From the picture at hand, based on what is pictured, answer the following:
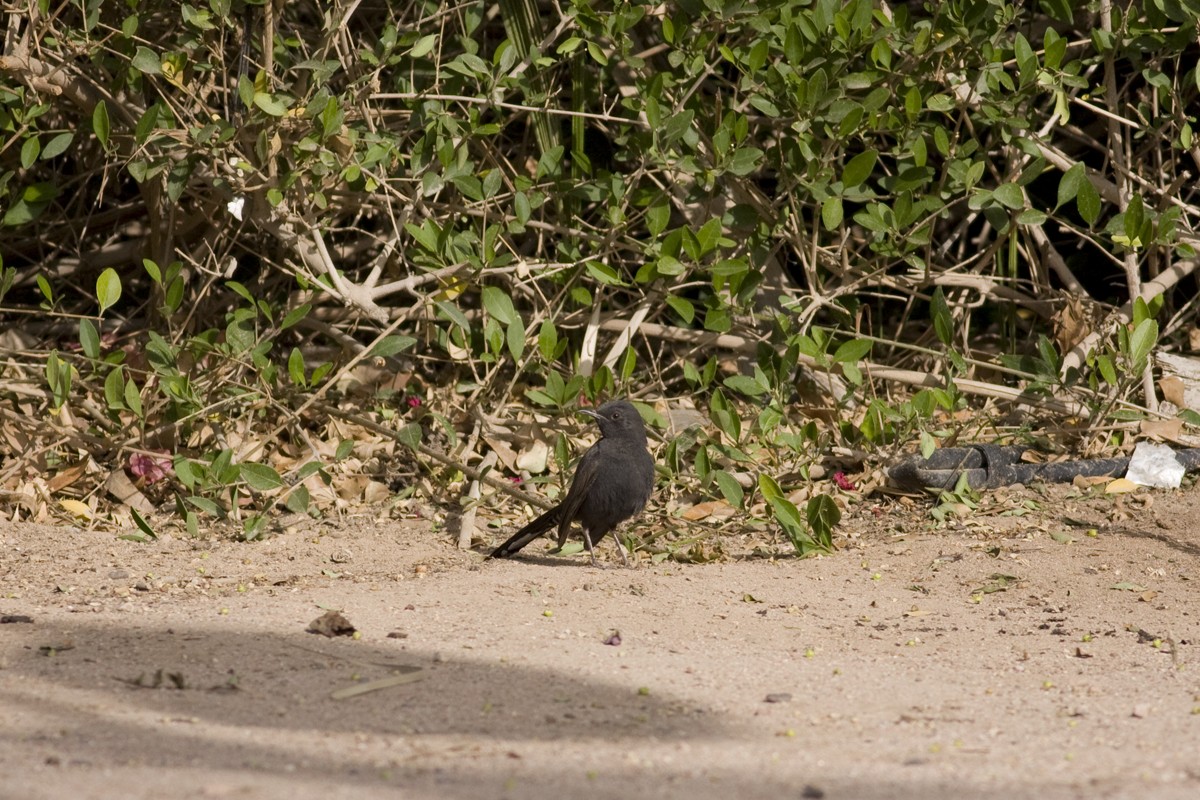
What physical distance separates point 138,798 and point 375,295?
12.0 ft

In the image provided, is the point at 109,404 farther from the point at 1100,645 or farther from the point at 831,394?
the point at 1100,645

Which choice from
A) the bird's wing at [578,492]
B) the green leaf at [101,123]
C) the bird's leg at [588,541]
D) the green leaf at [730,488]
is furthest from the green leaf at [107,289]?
the green leaf at [730,488]

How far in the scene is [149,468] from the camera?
610 cm

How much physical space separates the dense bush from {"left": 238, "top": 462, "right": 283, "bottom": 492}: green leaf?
0.01 m

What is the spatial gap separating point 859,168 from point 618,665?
3076 mm

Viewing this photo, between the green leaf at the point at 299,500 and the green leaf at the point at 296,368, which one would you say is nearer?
the green leaf at the point at 299,500

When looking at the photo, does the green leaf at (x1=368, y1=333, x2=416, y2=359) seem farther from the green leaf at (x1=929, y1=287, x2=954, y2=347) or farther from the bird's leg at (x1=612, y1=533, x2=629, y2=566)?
the green leaf at (x1=929, y1=287, x2=954, y2=347)

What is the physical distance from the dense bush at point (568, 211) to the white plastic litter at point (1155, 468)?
218 millimetres

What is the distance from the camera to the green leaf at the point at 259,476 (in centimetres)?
556

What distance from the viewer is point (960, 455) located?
19.9ft

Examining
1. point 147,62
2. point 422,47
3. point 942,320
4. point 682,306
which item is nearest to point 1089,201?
point 942,320

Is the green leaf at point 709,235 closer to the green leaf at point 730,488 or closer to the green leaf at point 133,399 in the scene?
the green leaf at point 730,488

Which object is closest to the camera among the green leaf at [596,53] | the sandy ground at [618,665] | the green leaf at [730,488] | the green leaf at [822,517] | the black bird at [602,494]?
the sandy ground at [618,665]

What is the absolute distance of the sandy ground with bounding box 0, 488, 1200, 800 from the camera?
298cm
